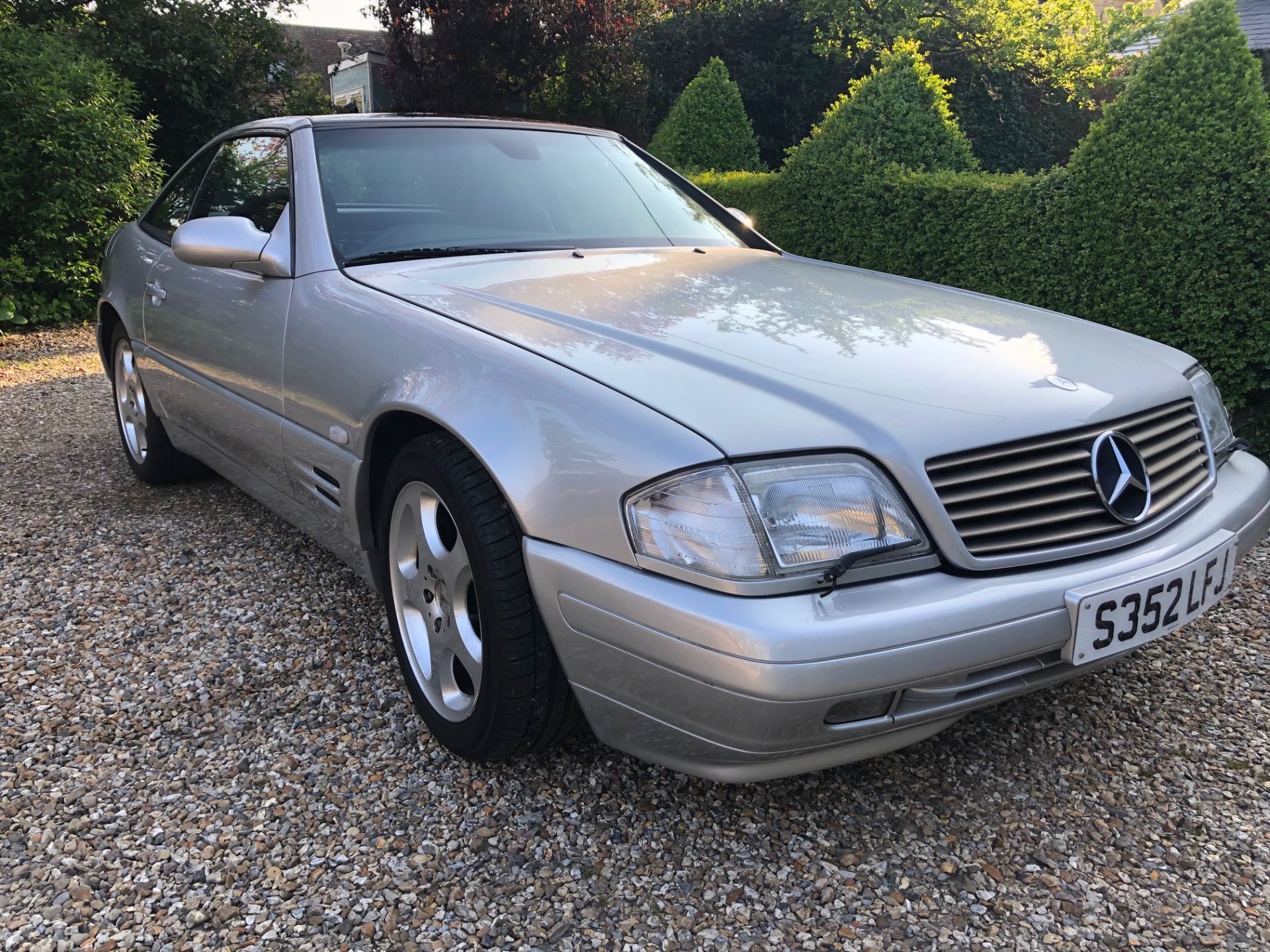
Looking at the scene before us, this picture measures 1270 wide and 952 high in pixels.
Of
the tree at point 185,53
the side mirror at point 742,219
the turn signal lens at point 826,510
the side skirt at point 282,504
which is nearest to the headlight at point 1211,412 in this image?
the turn signal lens at point 826,510

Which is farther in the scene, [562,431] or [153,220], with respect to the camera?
[153,220]

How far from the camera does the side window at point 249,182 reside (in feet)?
9.71

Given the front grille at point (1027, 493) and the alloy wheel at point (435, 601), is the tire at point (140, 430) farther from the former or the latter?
the front grille at point (1027, 493)

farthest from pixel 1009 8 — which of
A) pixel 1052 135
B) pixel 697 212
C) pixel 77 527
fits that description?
pixel 77 527

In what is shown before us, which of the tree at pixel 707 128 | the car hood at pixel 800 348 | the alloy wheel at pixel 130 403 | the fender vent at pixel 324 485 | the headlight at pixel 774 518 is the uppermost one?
the tree at pixel 707 128

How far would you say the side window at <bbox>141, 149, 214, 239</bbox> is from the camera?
378cm

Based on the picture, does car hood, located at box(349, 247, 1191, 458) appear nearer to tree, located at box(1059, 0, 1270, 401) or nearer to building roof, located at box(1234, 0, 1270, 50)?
tree, located at box(1059, 0, 1270, 401)

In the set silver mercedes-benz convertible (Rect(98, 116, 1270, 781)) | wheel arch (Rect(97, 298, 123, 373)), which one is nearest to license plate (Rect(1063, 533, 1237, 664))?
silver mercedes-benz convertible (Rect(98, 116, 1270, 781))

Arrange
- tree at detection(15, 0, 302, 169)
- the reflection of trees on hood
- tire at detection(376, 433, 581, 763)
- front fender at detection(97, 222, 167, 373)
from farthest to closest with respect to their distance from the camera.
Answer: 1. tree at detection(15, 0, 302, 169)
2. front fender at detection(97, 222, 167, 373)
3. the reflection of trees on hood
4. tire at detection(376, 433, 581, 763)

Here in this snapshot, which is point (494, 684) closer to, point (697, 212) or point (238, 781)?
point (238, 781)

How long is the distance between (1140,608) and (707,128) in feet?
27.9

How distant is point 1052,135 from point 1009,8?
6.20 ft

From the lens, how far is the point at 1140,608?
69.5 inches

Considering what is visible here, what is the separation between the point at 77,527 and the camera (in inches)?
148
